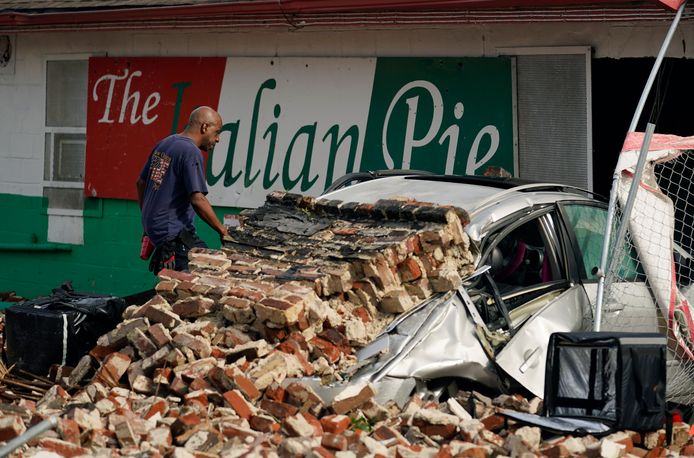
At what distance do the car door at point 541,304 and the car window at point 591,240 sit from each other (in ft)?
0.55

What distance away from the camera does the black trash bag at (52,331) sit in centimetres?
657

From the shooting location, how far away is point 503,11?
908 centimetres

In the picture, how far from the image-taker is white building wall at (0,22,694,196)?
9242 millimetres

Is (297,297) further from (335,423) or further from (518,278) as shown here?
(518,278)

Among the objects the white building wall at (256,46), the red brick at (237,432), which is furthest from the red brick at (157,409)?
the white building wall at (256,46)

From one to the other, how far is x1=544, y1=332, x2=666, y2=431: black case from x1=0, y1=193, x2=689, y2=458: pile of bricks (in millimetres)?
138

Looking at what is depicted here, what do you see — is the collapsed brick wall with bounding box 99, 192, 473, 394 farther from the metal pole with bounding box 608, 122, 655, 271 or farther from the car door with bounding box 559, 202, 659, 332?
the metal pole with bounding box 608, 122, 655, 271

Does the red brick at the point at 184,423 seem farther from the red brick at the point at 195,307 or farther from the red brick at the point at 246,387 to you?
the red brick at the point at 195,307

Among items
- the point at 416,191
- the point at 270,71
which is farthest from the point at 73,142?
the point at 416,191


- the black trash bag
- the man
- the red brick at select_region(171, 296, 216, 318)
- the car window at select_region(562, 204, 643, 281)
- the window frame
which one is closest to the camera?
the red brick at select_region(171, 296, 216, 318)

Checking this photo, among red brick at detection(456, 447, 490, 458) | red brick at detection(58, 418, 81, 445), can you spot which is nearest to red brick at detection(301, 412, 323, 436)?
red brick at detection(456, 447, 490, 458)

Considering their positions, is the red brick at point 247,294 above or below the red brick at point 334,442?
above

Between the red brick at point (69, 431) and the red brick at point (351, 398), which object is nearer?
the red brick at point (69, 431)

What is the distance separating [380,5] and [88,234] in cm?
486
